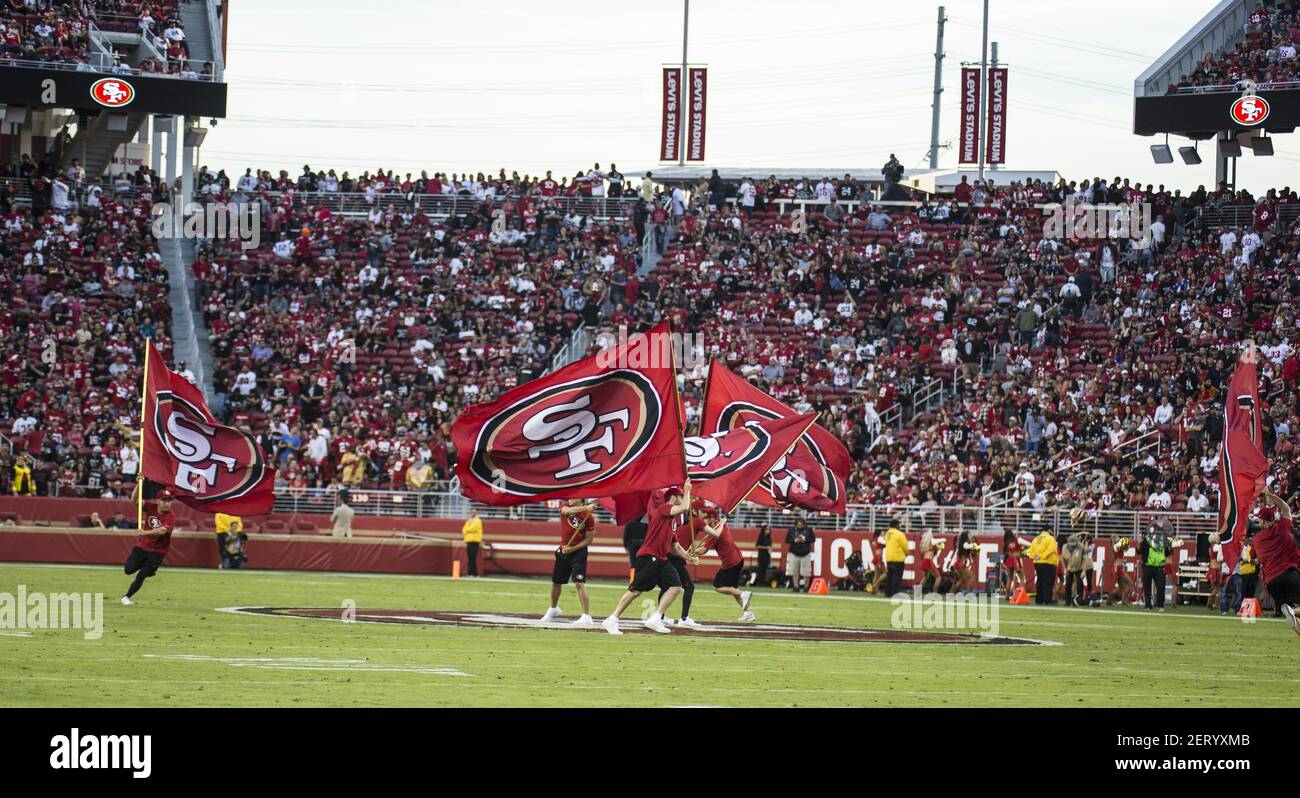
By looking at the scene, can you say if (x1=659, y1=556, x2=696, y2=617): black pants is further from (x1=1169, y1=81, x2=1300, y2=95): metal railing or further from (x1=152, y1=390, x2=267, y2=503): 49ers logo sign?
(x1=1169, y1=81, x2=1300, y2=95): metal railing

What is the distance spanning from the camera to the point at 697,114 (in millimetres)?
62438

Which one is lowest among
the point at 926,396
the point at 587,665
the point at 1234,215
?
the point at 587,665

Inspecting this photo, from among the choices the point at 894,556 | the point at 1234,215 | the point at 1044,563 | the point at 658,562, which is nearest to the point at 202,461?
the point at 658,562

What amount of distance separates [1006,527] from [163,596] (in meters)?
17.6

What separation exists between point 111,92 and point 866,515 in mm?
25086

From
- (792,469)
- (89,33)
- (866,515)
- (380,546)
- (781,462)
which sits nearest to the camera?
(781,462)

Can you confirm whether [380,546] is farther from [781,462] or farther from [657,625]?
[657,625]

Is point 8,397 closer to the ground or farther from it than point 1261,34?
closer to the ground

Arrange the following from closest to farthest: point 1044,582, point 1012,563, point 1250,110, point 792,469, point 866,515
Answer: point 792,469 < point 1044,582 < point 1012,563 < point 866,515 < point 1250,110

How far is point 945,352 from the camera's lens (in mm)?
44344
